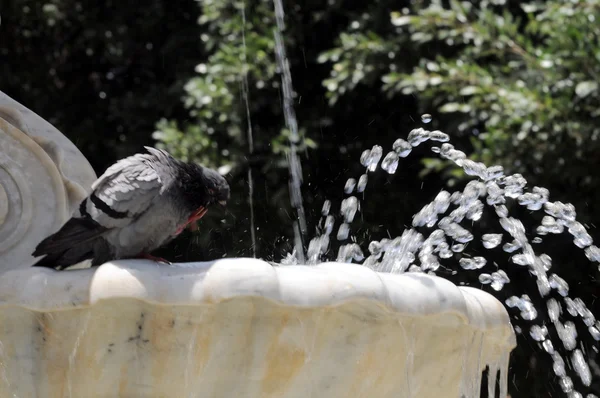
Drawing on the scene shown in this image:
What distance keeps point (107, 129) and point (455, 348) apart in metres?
5.80

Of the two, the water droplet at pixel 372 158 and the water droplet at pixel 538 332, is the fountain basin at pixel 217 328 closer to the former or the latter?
the water droplet at pixel 372 158

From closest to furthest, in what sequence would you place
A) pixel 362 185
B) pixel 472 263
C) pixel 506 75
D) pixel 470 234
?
pixel 470 234 → pixel 472 263 → pixel 506 75 → pixel 362 185

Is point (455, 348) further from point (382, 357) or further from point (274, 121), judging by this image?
point (274, 121)

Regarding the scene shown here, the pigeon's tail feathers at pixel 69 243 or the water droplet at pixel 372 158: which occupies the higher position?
the pigeon's tail feathers at pixel 69 243

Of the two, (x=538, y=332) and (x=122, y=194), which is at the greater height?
(x=122, y=194)

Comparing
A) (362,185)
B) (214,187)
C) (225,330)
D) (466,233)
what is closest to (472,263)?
(362,185)

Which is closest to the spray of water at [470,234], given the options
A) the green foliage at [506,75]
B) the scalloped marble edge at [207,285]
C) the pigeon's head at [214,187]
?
the green foliage at [506,75]

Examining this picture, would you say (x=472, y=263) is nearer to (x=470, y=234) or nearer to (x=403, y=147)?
(x=470, y=234)

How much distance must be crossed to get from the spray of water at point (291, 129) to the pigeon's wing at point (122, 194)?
10.9 feet

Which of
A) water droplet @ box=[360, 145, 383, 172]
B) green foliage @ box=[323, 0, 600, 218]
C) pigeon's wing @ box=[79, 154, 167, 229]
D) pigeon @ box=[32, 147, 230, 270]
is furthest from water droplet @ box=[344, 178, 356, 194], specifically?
pigeon's wing @ box=[79, 154, 167, 229]

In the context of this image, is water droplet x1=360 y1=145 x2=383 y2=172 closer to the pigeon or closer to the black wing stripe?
the pigeon

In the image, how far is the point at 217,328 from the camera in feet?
8.11

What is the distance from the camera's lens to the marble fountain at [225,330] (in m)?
2.42

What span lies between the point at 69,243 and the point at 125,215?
176 mm
